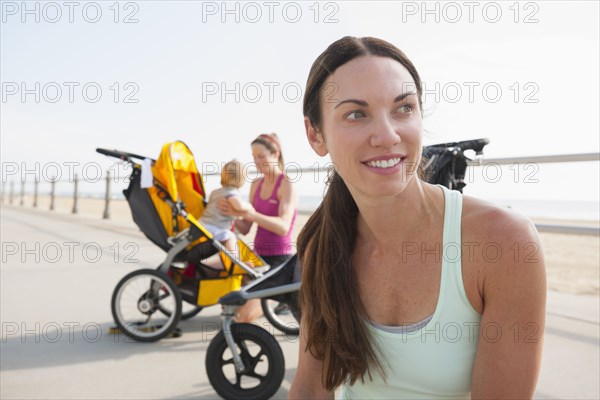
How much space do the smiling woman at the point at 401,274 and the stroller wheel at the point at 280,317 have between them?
1841 millimetres

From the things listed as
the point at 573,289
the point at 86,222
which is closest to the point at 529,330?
the point at 573,289

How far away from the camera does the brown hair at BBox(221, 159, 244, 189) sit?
324 centimetres

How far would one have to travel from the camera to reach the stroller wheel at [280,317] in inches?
125

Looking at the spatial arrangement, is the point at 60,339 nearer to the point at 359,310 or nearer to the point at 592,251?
the point at 359,310

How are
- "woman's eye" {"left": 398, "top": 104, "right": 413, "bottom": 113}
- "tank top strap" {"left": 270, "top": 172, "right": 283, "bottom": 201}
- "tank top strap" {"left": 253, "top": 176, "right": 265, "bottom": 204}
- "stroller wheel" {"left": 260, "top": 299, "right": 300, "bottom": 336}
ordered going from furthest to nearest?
"tank top strap" {"left": 253, "top": 176, "right": 265, "bottom": 204} < "tank top strap" {"left": 270, "top": 172, "right": 283, "bottom": 201} < "stroller wheel" {"left": 260, "top": 299, "right": 300, "bottom": 336} < "woman's eye" {"left": 398, "top": 104, "right": 413, "bottom": 113}

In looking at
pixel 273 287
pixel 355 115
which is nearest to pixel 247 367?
pixel 273 287

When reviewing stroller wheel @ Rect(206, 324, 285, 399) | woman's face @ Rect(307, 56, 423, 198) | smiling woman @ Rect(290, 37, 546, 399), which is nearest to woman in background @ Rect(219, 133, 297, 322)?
stroller wheel @ Rect(206, 324, 285, 399)

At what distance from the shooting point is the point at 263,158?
3.40 m

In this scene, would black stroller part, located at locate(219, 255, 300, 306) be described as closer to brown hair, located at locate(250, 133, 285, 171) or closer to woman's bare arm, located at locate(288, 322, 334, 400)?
woman's bare arm, located at locate(288, 322, 334, 400)

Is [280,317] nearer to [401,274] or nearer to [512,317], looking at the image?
[401,274]

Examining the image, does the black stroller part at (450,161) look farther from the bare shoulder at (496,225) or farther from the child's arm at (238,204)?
the child's arm at (238,204)

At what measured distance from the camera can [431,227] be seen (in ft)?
3.87

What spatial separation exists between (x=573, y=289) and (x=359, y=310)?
4830 millimetres

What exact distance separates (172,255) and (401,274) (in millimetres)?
2085
